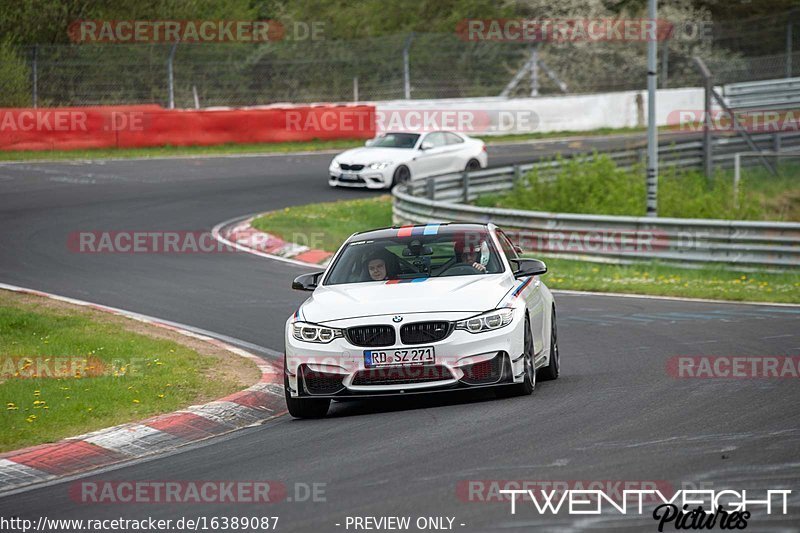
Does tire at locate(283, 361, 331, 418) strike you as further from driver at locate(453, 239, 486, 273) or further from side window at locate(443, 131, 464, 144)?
side window at locate(443, 131, 464, 144)

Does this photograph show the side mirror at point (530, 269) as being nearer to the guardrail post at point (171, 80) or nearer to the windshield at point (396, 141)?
the windshield at point (396, 141)

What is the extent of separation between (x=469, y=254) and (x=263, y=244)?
13.0m

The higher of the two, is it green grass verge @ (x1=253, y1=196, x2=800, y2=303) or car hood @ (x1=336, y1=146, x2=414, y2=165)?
car hood @ (x1=336, y1=146, x2=414, y2=165)

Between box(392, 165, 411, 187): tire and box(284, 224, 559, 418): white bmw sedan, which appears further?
box(392, 165, 411, 187): tire

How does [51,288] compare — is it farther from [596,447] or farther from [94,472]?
[596,447]

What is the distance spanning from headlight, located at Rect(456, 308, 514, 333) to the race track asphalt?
597mm

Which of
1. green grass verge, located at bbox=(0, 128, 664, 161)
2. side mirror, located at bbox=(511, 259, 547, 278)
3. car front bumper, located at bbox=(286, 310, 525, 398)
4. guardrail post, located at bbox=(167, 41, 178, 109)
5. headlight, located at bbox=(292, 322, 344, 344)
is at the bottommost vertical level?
green grass verge, located at bbox=(0, 128, 664, 161)

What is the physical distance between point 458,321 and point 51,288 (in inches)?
412

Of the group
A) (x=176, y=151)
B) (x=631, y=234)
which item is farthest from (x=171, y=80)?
(x=631, y=234)

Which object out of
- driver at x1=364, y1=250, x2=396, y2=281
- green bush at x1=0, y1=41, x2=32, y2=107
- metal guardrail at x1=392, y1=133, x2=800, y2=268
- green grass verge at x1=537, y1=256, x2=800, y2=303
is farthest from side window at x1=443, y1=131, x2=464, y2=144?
driver at x1=364, y1=250, x2=396, y2=281

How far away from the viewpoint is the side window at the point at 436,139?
31.9 meters

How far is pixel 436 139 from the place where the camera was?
32062mm

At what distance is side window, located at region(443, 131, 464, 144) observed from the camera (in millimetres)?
32375

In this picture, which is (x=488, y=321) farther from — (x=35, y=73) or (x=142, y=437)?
(x=35, y=73)
